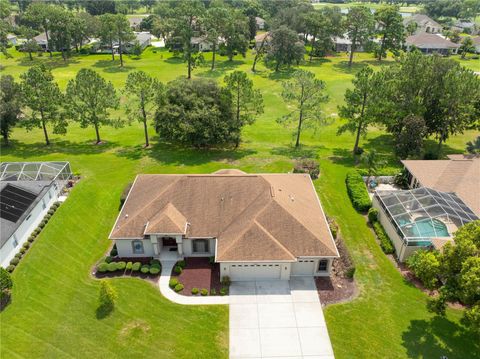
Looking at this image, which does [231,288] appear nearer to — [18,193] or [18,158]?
[18,193]

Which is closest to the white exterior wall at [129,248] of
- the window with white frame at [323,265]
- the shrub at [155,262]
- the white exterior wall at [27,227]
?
the shrub at [155,262]

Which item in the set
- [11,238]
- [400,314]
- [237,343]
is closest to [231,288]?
[237,343]

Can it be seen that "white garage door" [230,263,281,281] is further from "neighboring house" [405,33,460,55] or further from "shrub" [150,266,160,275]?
"neighboring house" [405,33,460,55]

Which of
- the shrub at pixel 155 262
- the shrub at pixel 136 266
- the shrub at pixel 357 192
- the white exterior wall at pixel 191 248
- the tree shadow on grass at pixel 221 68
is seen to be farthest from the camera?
the tree shadow on grass at pixel 221 68

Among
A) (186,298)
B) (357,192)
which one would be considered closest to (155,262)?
(186,298)

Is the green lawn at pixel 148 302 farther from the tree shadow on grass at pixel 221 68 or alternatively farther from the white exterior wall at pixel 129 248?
the tree shadow on grass at pixel 221 68

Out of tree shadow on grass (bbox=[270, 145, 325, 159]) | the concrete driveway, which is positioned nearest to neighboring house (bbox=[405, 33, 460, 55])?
tree shadow on grass (bbox=[270, 145, 325, 159])
